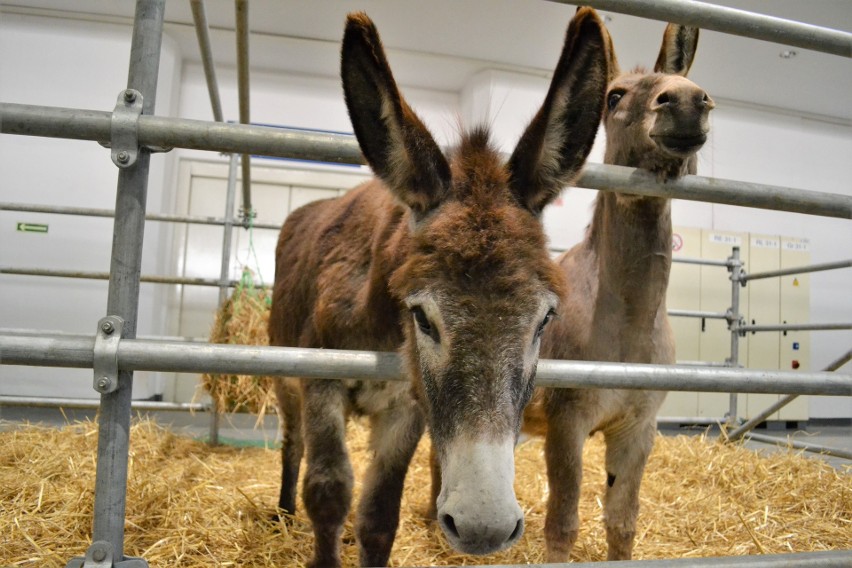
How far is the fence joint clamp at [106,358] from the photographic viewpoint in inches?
44.9

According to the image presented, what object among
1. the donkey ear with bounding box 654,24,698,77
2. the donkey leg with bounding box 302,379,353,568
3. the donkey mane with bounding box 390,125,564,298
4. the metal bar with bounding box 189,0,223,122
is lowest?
the donkey leg with bounding box 302,379,353,568

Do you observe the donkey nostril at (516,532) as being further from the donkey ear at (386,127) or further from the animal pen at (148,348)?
the donkey ear at (386,127)

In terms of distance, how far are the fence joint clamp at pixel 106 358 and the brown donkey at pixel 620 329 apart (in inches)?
65.8

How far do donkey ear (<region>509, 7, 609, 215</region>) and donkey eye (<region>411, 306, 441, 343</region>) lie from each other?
0.43 meters

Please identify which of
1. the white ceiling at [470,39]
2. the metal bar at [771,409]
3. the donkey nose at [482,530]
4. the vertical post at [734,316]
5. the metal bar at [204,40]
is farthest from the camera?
the white ceiling at [470,39]

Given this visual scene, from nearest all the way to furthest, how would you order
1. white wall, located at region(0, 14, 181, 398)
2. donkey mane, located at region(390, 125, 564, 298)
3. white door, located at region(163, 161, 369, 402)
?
donkey mane, located at region(390, 125, 564, 298), white wall, located at region(0, 14, 181, 398), white door, located at region(163, 161, 369, 402)

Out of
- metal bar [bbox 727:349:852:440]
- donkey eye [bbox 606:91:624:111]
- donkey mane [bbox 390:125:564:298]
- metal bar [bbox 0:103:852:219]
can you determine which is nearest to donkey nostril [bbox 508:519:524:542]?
donkey mane [bbox 390:125:564:298]

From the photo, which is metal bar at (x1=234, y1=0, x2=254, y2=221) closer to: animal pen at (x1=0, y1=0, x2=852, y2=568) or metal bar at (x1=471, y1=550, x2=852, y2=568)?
animal pen at (x1=0, y1=0, x2=852, y2=568)

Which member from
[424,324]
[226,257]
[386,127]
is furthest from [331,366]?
[226,257]

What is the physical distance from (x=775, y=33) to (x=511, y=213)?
103cm

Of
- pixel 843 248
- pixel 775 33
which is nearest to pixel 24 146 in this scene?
pixel 775 33

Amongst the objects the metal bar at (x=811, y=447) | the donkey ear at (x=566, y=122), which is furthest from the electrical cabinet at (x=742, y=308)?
the donkey ear at (x=566, y=122)

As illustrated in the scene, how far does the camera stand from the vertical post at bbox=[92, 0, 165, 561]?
3.84ft

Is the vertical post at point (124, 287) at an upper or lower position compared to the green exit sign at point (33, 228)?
lower
